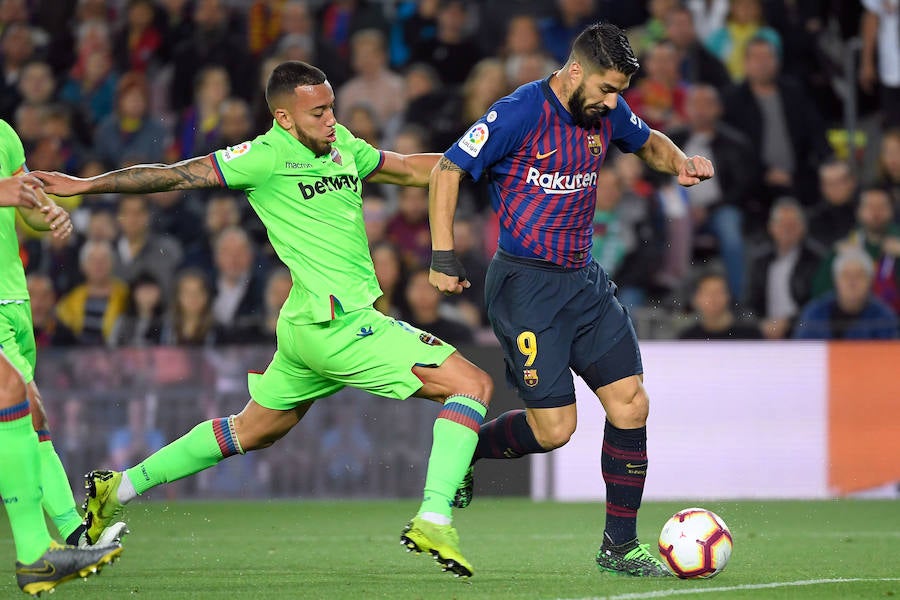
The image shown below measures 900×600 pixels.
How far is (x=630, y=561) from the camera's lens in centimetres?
698

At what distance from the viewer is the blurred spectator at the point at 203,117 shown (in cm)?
1374

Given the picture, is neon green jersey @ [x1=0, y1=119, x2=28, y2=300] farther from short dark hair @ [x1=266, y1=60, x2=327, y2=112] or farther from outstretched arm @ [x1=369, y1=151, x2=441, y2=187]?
outstretched arm @ [x1=369, y1=151, x2=441, y2=187]

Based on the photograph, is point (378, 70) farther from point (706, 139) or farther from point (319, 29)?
point (706, 139)

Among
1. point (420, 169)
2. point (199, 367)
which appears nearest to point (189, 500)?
point (199, 367)

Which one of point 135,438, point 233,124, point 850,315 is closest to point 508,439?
point 135,438

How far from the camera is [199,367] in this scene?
1156cm

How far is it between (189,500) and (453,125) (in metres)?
3.97

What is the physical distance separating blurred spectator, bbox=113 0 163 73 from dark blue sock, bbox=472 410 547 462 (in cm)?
838

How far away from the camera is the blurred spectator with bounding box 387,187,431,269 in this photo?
12508 millimetres

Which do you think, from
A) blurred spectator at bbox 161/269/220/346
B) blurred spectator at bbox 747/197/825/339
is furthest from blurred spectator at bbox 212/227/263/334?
blurred spectator at bbox 747/197/825/339

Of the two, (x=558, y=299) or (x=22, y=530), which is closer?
(x=22, y=530)

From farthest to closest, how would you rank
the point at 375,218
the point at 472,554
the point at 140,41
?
the point at 140,41 < the point at 375,218 < the point at 472,554

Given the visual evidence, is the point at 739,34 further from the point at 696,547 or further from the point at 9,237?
the point at 9,237

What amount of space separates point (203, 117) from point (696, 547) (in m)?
8.52
